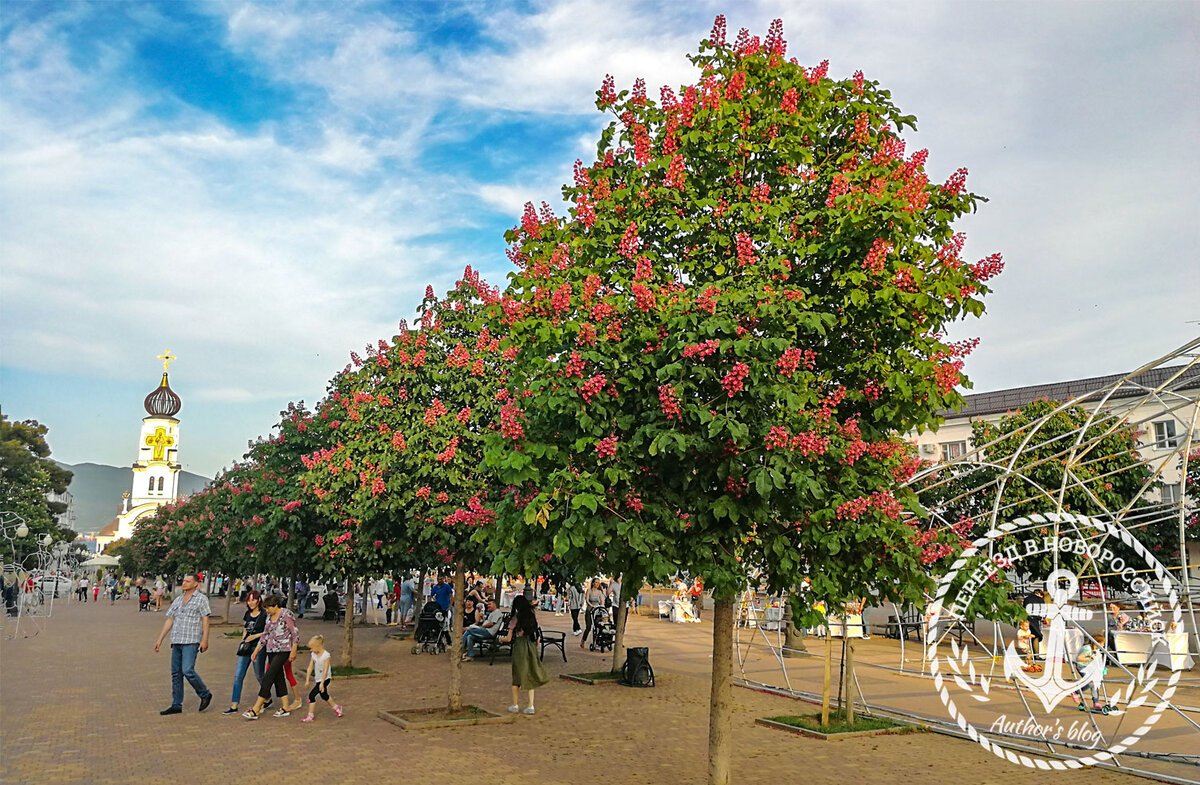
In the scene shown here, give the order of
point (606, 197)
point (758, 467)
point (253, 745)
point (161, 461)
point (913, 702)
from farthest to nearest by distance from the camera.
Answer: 1. point (161, 461)
2. point (913, 702)
3. point (253, 745)
4. point (606, 197)
5. point (758, 467)

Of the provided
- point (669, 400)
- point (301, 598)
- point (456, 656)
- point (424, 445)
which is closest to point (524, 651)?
point (456, 656)

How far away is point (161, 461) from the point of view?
458ft

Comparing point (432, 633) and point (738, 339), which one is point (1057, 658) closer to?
point (738, 339)

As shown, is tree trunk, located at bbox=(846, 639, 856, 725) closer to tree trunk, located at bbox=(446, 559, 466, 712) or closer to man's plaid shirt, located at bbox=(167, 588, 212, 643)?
tree trunk, located at bbox=(446, 559, 466, 712)

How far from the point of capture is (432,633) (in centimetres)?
2306

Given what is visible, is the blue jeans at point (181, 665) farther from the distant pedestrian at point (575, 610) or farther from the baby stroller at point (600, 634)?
the distant pedestrian at point (575, 610)

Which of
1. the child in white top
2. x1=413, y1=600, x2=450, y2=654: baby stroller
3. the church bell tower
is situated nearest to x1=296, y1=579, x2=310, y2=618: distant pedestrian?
x1=413, y1=600, x2=450, y2=654: baby stroller

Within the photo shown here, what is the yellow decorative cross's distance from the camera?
458 ft

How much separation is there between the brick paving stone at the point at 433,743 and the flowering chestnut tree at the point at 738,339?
3.08 metres

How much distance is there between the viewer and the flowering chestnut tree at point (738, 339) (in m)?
6.44

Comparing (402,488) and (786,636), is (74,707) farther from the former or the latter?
(786,636)

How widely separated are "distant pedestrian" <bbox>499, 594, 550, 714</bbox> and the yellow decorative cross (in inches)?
5626

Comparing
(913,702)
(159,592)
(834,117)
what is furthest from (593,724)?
(159,592)

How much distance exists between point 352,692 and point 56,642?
50.6 ft
